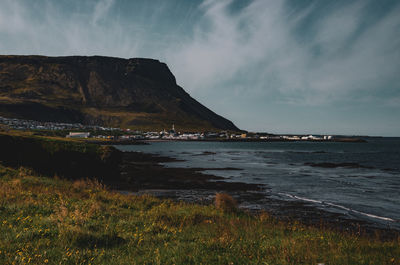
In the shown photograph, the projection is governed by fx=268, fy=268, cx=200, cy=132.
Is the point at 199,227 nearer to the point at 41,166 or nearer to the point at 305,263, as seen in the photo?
the point at 305,263

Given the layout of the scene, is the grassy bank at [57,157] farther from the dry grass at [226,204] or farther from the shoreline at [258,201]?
the dry grass at [226,204]

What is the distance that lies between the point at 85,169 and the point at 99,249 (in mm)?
24807

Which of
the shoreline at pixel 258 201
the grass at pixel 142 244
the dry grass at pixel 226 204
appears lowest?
the shoreline at pixel 258 201

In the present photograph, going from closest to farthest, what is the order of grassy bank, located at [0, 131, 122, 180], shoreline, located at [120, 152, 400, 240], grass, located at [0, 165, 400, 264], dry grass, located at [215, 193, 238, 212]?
grass, located at [0, 165, 400, 264] < dry grass, located at [215, 193, 238, 212] < shoreline, located at [120, 152, 400, 240] < grassy bank, located at [0, 131, 122, 180]

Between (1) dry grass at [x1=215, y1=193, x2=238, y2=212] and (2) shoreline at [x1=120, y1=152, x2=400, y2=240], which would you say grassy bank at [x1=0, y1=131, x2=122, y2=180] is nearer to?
(2) shoreline at [x1=120, y1=152, x2=400, y2=240]

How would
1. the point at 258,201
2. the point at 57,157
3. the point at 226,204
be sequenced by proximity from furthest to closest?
the point at 57,157, the point at 258,201, the point at 226,204

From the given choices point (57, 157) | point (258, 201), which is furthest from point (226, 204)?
point (57, 157)

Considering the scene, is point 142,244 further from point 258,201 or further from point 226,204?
point 258,201

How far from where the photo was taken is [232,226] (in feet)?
37.5

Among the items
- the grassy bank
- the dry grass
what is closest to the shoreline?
the grassy bank

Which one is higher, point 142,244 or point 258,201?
point 142,244

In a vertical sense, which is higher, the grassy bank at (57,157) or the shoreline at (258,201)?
the grassy bank at (57,157)

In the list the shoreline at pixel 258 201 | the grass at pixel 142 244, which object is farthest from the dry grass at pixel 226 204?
the shoreline at pixel 258 201

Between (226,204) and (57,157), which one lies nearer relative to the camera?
(226,204)
